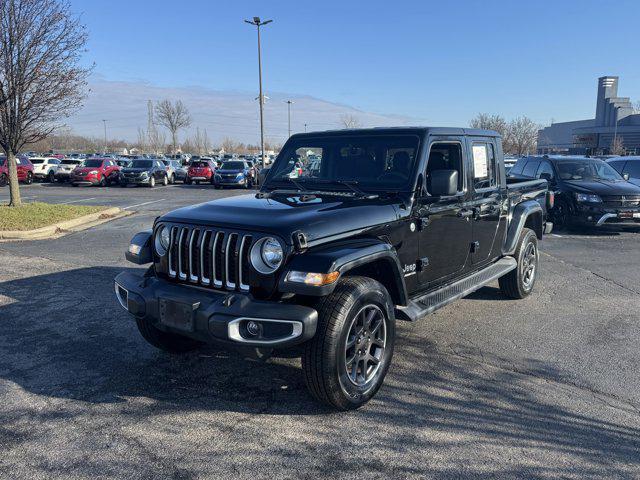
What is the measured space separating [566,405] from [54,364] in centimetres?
402

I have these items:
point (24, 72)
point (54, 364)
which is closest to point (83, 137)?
point (24, 72)

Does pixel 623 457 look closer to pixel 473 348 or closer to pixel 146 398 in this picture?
pixel 473 348

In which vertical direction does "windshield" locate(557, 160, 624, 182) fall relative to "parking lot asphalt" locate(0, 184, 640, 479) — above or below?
above

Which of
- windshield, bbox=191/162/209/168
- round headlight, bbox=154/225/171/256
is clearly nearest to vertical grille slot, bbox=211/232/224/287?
round headlight, bbox=154/225/171/256

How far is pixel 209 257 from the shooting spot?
3770mm

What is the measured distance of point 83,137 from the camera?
13012 centimetres

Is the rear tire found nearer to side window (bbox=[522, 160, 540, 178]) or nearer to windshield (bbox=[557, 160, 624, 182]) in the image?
windshield (bbox=[557, 160, 624, 182])

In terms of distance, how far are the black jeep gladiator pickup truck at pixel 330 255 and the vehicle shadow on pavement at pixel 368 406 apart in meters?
0.32

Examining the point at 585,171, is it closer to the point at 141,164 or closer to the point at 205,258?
the point at 205,258

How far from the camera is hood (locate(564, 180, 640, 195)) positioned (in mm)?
11547

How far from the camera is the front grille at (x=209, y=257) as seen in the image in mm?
3619

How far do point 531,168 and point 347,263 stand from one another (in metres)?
11.3

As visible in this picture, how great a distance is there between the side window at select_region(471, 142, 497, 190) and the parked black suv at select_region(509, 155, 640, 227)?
17.6 ft

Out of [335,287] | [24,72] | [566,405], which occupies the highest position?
[24,72]
